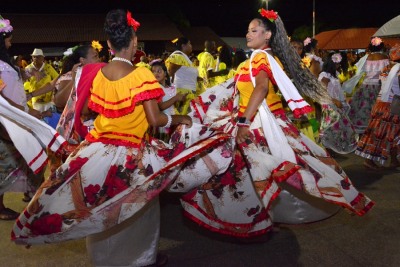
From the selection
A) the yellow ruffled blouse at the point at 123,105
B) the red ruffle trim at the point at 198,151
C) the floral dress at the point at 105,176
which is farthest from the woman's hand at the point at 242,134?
the yellow ruffled blouse at the point at 123,105

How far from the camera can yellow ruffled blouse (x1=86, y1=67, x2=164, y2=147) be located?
9.17 ft

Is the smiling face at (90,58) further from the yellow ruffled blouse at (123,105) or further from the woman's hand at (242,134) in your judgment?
the woman's hand at (242,134)

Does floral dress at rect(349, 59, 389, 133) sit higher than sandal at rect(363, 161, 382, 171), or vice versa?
floral dress at rect(349, 59, 389, 133)

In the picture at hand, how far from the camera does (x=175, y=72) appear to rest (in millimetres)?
7000

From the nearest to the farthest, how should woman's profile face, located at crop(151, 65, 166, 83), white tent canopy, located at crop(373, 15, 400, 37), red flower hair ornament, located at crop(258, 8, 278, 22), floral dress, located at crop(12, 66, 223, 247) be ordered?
floral dress, located at crop(12, 66, 223, 247), red flower hair ornament, located at crop(258, 8, 278, 22), woman's profile face, located at crop(151, 65, 166, 83), white tent canopy, located at crop(373, 15, 400, 37)

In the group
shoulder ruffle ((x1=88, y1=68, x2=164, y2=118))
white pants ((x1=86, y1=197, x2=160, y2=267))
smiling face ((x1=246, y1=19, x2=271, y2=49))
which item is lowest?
white pants ((x1=86, y1=197, x2=160, y2=267))

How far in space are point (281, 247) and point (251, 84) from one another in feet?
4.51

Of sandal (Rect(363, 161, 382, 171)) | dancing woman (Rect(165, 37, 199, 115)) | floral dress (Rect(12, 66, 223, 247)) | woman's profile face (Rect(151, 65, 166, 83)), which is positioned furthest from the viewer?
dancing woman (Rect(165, 37, 199, 115))

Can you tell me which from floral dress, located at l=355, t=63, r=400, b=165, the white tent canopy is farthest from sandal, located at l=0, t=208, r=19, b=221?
the white tent canopy

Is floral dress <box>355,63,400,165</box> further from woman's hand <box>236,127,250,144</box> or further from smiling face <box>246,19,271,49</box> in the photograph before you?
woman's hand <box>236,127,250,144</box>

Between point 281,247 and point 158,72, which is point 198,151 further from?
point 158,72

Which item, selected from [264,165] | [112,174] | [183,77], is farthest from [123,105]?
[183,77]

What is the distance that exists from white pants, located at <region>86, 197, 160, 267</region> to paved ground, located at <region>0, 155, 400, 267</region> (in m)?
0.41

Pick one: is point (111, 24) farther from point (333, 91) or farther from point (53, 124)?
point (333, 91)
